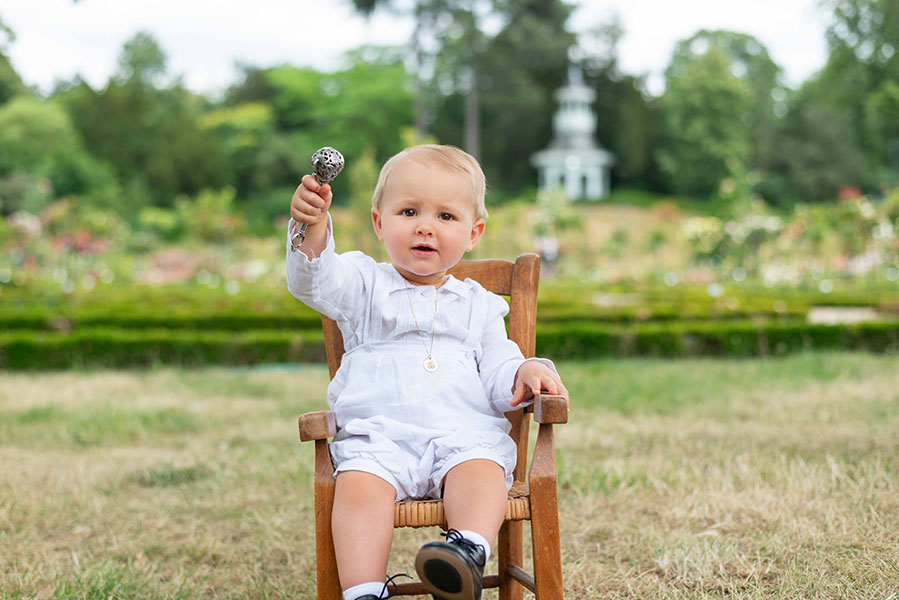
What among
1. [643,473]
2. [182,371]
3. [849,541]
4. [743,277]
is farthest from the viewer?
[743,277]

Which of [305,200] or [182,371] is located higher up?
[305,200]

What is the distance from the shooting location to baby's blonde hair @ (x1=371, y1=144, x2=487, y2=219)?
6.75 feet

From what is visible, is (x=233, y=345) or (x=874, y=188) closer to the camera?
(x=233, y=345)

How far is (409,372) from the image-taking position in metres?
2.04

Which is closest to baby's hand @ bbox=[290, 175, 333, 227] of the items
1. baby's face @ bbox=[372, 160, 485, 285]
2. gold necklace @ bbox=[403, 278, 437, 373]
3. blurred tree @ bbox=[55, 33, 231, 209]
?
baby's face @ bbox=[372, 160, 485, 285]

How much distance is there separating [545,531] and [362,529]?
0.39 meters

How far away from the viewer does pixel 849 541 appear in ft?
8.21

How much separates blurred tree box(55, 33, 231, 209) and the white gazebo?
13187 mm

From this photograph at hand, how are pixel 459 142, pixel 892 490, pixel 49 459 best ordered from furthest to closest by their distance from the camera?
pixel 459 142 < pixel 49 459 < pixel 892 490

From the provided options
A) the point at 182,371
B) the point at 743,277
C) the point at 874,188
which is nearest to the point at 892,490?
the point at 182,371

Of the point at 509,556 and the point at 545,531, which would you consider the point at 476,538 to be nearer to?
the point at 545,531

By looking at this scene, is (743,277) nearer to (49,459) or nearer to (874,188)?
(49,459)

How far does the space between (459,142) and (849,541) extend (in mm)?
31975

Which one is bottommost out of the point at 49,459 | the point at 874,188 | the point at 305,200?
the point at 49,459
